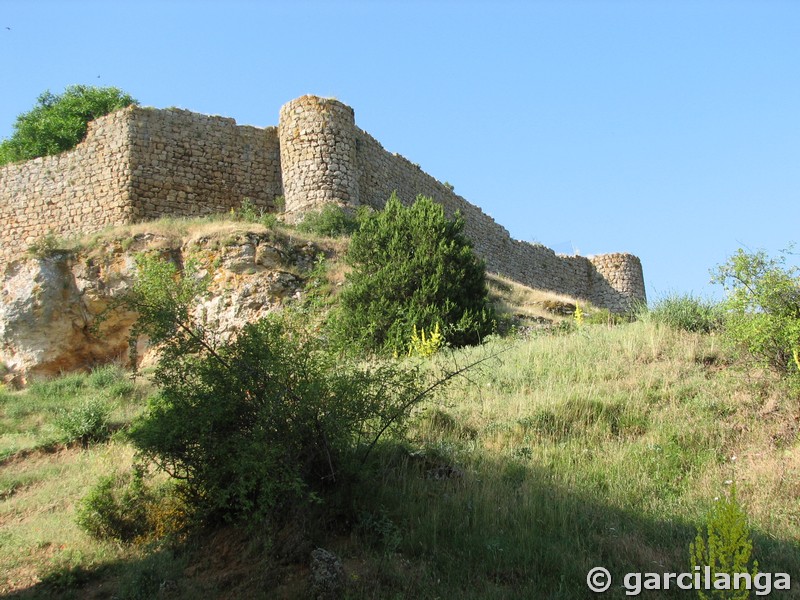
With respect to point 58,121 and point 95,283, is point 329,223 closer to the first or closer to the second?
point 95,283

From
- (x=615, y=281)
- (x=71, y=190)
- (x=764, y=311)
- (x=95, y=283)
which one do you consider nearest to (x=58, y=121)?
(x=71, y=190)

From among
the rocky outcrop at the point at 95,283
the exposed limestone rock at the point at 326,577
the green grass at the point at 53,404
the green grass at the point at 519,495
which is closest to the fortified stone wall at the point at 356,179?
the rocky outcrop at the point at 95,283

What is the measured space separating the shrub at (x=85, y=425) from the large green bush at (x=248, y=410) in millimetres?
4660

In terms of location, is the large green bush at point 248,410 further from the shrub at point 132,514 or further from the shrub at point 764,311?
the shrub at point 764,311

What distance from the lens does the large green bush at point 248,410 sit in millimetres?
6621

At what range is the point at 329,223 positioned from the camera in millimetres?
18219

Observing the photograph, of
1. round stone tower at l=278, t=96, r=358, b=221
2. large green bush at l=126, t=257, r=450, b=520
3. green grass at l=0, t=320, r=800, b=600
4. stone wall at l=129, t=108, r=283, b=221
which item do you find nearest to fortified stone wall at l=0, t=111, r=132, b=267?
stone wall at l=129, t=108, r=283, b=221

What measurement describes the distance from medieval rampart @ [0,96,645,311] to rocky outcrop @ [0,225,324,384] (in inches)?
78.2

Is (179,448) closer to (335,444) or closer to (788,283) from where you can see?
(335,444)

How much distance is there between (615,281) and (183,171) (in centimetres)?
1915

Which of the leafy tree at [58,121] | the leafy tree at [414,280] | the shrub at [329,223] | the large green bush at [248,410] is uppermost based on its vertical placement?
the leafy tree at [58,121]

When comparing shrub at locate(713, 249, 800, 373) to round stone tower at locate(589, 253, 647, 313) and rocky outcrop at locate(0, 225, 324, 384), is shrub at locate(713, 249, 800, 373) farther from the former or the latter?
round stone tower at locate(589, 253, 647, 313)

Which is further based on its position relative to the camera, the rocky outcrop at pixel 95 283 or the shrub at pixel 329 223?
the shrub at pixel 329 223

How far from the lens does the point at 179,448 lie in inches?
271
